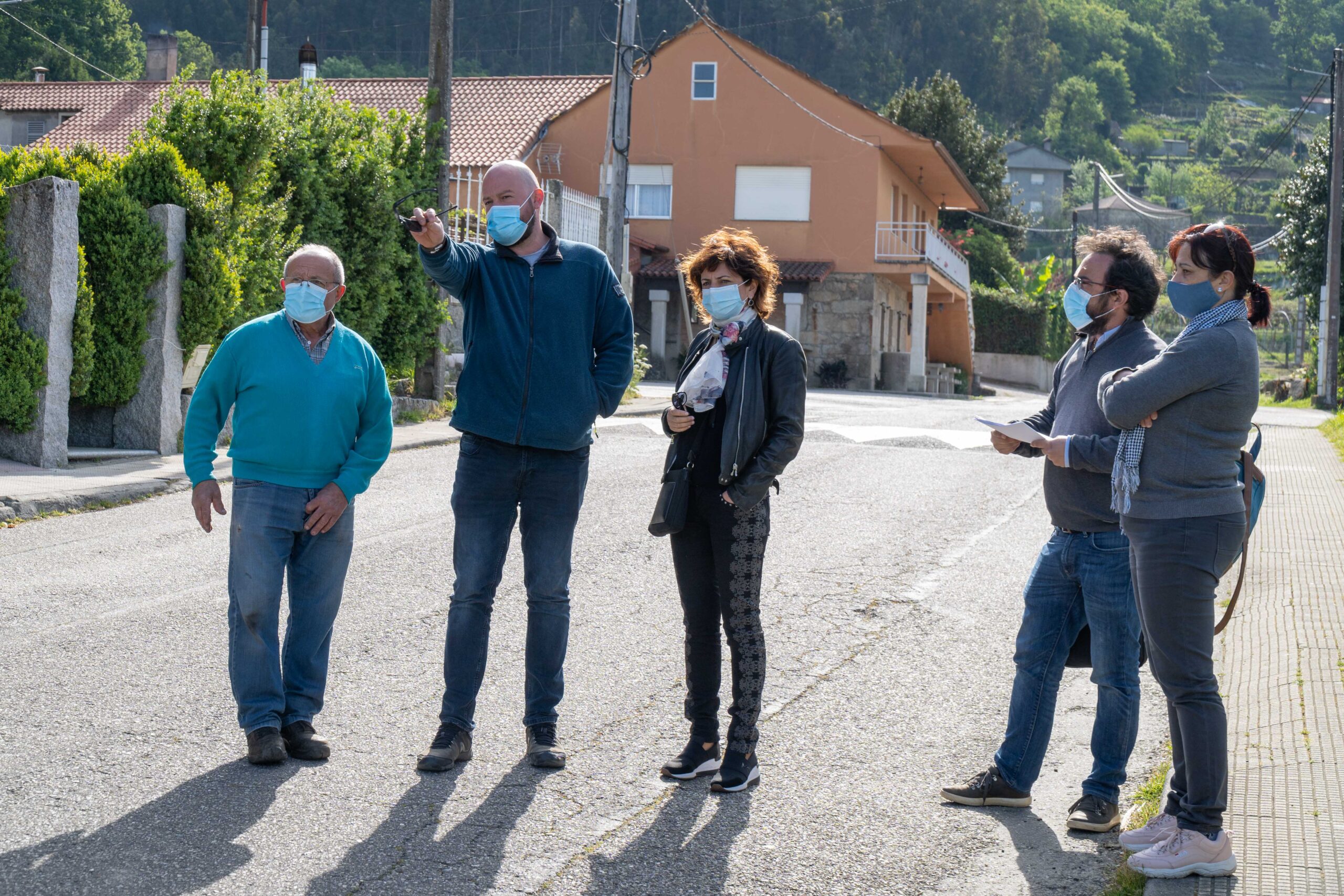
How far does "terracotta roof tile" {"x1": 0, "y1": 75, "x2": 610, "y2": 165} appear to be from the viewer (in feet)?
125

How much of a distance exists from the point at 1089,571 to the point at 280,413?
2832mm

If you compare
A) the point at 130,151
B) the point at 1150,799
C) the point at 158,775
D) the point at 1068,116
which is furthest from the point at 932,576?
the point at 1068,116

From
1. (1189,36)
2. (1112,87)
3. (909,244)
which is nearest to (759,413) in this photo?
(909,244)

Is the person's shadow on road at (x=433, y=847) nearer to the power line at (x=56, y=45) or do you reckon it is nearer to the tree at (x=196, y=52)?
the power line at (x=56, y=45)

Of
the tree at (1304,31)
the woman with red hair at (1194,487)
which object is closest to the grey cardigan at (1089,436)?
the woman with red hair at (1194,487)

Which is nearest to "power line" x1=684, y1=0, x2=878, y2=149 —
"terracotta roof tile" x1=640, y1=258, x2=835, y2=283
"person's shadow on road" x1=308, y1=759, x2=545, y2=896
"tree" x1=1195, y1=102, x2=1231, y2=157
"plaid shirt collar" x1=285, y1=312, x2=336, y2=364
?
"terracotta roof tile" x1=640, y1=258, x2=835, y2=283

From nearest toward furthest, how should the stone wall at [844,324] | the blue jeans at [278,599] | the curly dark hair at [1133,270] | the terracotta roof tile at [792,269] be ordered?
the curly dark hair at [1133,270] < the blue jeans at [278,599] < the terracotta roof tile at [792,269] < the stone wall at [844,324]

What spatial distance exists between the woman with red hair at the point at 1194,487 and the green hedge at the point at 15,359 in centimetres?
1016

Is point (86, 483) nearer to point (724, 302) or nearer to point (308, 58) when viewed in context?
point (724, 302)

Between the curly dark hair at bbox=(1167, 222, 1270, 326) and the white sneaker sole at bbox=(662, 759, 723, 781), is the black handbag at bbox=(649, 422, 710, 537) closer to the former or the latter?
the white sneaker sole at bbox=(662, 759, 723, 781)

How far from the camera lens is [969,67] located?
375 ft

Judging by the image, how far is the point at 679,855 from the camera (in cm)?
405

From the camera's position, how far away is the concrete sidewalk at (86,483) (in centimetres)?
988

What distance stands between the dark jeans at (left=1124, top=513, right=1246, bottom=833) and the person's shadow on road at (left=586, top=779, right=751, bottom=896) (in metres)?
1.33
